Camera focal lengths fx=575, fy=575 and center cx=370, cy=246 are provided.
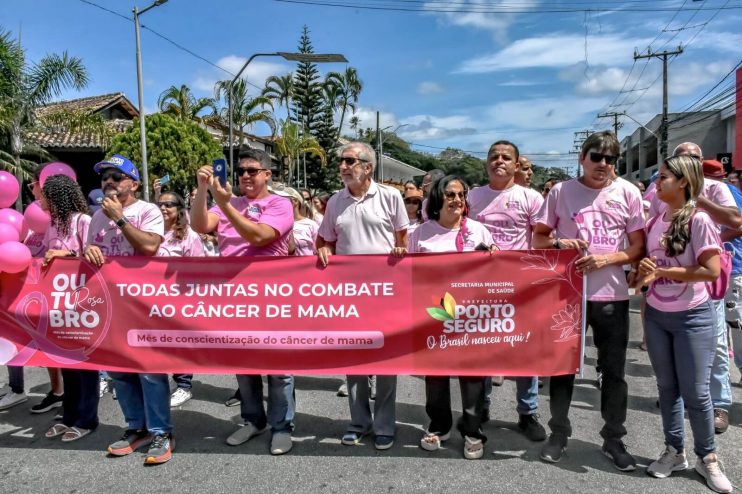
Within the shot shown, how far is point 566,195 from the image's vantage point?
3.62 metres

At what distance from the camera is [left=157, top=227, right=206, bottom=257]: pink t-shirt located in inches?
194

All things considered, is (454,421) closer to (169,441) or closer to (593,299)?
(593,299)

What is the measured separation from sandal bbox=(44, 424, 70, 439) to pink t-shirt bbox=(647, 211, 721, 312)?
4061 millimetres

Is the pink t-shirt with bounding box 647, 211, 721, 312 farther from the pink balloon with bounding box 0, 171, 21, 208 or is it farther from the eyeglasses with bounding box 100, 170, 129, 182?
the pink balloon with bounding box 0, 171, 21, 208

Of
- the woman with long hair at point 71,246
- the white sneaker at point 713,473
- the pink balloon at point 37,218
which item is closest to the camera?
the white sneaker at point 713,473

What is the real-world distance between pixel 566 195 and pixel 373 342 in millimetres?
1555

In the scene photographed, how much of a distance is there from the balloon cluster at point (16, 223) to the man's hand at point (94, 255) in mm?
494

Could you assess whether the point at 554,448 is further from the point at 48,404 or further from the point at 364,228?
the point at 48,404

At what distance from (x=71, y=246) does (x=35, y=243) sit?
518mm

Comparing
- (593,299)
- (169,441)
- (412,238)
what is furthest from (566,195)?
(169,441)

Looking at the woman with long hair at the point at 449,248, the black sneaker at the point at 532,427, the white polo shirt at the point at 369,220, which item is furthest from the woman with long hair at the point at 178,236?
the black sneaker at the point at 532,427

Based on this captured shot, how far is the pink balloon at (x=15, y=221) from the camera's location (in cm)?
430

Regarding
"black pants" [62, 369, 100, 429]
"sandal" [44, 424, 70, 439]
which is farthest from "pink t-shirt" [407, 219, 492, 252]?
"sandal" [44, 424, 70, 439]

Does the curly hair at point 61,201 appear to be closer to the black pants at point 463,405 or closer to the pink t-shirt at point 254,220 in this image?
the pink t-shirt at point 254,220
